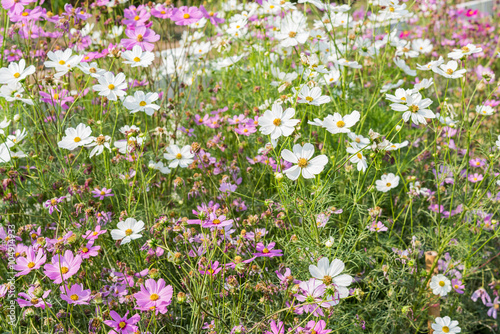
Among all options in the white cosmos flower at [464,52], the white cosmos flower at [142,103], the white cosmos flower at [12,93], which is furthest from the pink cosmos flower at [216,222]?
the white cosmos flower at [464,52]

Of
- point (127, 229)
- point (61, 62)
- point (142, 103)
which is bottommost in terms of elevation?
point (127, 229)

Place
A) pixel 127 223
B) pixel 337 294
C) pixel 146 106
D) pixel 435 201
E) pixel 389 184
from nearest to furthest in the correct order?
pixel 337 294 < pixel 127 223 < pixel 146 106 < pixel 389 184 < pixel 435 201

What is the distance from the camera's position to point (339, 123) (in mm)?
1267

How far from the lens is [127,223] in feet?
4.05

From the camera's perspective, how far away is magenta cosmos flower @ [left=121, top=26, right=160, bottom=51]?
167cm

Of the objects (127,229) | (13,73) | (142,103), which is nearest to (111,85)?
(142,103)

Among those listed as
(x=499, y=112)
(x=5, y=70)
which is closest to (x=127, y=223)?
(x=5, y=70)

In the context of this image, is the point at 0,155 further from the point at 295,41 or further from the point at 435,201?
the point at 435,201

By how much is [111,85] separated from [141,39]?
38cm

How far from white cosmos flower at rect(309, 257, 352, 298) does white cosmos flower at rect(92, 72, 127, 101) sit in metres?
0.85

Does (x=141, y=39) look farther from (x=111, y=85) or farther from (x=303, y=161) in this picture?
(x=303, y=161)

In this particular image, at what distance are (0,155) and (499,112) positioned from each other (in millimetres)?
2739

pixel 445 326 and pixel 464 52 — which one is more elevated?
pixel 464 52

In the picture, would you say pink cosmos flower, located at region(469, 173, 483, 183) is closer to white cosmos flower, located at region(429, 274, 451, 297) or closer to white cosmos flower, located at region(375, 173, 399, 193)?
white cosmos flower, located at region(375, 173, 399, 193)
